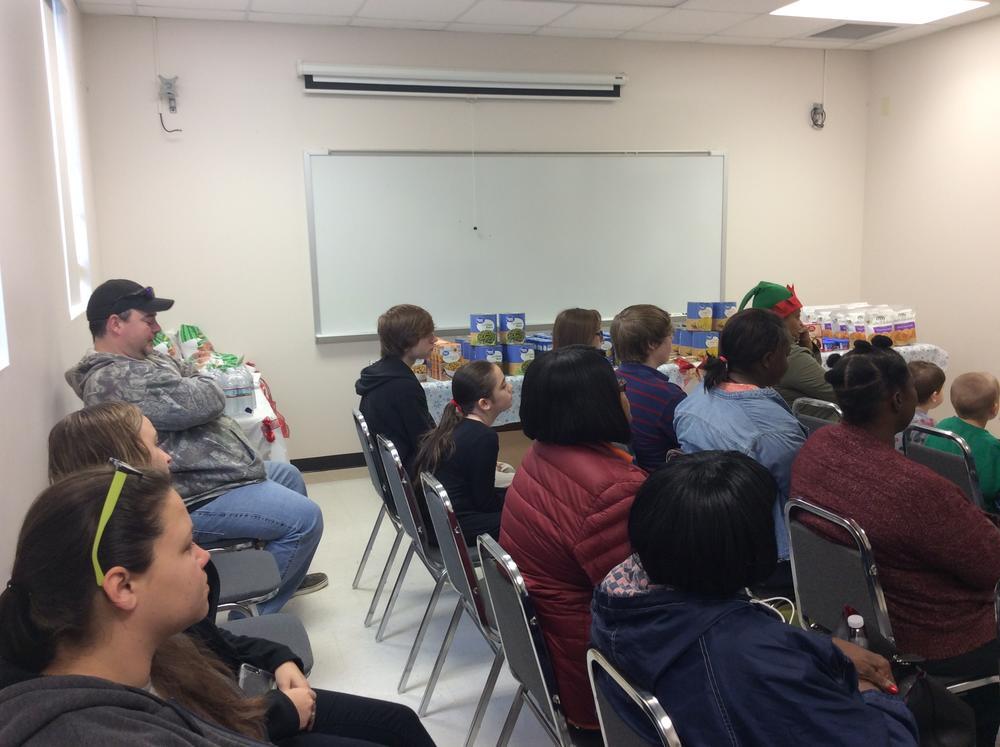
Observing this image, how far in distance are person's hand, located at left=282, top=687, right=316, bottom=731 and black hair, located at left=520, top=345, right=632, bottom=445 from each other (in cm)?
69

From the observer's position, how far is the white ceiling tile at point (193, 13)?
14.2 feet

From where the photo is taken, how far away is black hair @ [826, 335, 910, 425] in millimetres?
1832

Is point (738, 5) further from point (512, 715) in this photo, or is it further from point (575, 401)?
point (512, 715)

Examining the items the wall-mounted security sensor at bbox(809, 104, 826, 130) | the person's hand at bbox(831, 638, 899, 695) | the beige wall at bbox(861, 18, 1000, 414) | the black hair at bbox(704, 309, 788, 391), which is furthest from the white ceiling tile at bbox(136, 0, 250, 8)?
the beige wall at bbox(861, 18, 1000, 414)

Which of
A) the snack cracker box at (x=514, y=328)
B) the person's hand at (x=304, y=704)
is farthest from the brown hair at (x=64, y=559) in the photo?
the snack cracker box at (x=514, y=328)

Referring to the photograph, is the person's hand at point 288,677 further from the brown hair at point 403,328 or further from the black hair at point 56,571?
the brown hair at point 403,328

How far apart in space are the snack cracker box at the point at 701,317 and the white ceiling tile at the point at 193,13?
3106mm

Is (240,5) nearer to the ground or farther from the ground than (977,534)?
farther from the ground

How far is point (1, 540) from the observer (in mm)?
1834

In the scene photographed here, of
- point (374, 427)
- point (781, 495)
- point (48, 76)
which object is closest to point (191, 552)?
point (781, 495)

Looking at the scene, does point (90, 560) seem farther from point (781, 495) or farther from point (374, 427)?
point (374, 427)

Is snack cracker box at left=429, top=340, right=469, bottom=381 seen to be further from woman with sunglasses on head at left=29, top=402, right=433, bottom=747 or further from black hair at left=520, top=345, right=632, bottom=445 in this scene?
black hair at left=520, top=345, right=632, bottom=445

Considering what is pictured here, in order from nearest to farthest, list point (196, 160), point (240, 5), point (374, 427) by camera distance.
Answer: point (374, 427) → point (240, 5) → point (196, 160)

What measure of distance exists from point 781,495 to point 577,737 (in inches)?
39.3
